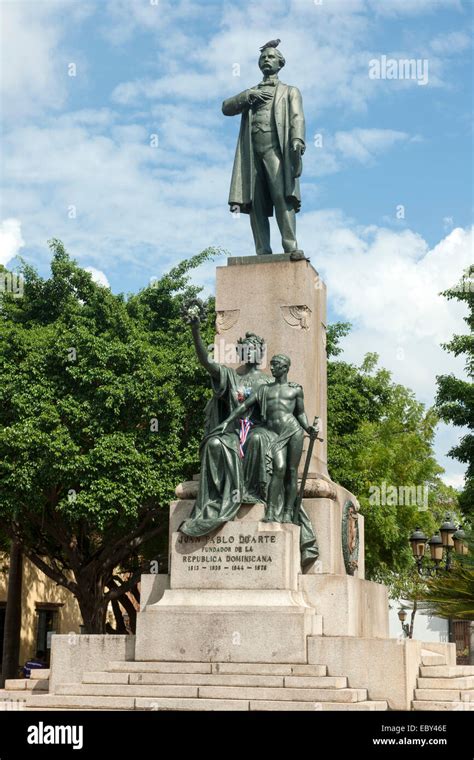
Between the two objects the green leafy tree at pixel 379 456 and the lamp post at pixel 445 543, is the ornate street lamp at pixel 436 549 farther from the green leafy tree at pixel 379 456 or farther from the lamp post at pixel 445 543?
the green leafy tree at pixel 379 456

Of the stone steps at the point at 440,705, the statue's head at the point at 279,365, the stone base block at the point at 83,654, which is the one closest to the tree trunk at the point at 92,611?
the stone base block at the point at 83,654

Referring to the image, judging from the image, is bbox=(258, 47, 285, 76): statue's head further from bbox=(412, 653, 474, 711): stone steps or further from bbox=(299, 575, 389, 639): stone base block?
bbox=(412, 653, 474, 711): stone steps

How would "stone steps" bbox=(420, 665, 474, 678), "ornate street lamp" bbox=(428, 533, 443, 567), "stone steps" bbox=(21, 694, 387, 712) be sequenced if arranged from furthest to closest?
"ornate street lamp" bbox=(428, 533, 443, 567) < "stone steps" bbox=(420, 665, 474, 678) < "stone steps" bbox=(21, 694, 387, 712)

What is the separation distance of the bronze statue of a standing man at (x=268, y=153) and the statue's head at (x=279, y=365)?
231 cm

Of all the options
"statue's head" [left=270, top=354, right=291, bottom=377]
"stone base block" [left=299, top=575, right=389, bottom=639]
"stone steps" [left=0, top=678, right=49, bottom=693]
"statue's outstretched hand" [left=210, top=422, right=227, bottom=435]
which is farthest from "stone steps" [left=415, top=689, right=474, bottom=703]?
"stone steps" [left=0, top=678, right=49, bottom=693]

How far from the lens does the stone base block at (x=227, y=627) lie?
490 inches

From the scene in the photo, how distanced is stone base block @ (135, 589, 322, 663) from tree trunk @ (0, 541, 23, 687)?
16.7 meters

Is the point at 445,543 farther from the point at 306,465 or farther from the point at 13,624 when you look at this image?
the point at 13,624

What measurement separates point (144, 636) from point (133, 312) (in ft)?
56.5

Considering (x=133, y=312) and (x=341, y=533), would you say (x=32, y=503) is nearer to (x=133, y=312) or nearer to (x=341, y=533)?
(x=133, y=312)

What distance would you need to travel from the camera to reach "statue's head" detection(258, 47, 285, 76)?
16.4 m

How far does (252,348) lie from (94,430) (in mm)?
10176

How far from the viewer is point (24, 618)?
136ft
